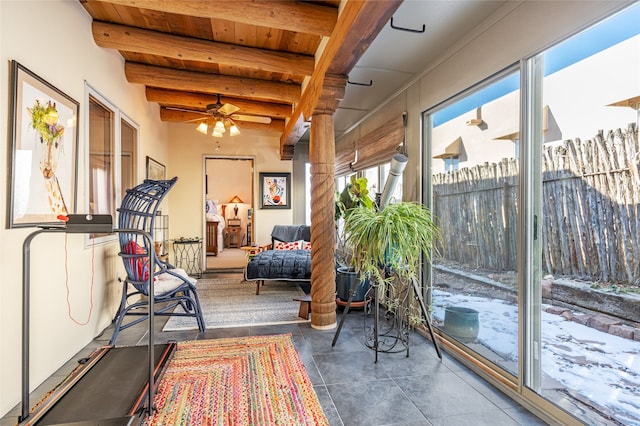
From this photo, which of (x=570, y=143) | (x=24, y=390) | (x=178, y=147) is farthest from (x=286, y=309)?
(x=178, y=147)

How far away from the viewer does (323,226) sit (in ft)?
10.5

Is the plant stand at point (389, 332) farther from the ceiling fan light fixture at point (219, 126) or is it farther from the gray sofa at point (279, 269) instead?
the ceiling fan light fixture at point (219, 126)

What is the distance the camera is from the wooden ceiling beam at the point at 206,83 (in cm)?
391

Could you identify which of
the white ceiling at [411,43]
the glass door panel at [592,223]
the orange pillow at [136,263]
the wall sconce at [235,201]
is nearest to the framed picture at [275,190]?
the white ceiling at [411,43]

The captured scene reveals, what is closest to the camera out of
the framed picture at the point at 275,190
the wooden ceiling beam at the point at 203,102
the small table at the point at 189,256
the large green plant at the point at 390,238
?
the large green plant at the point at 390,238

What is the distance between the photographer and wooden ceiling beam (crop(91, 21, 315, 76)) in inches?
121

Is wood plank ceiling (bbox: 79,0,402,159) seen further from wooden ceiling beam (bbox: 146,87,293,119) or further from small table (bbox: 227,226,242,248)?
small table (bbox: 227,226,242,248)

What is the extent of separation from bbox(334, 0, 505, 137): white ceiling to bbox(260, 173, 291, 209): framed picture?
9.54 feet

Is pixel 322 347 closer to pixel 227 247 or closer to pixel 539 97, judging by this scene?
pixel 539 97

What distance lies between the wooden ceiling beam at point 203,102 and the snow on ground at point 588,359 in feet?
14.0

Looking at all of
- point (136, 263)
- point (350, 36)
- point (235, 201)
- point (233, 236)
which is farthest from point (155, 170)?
point (235, 201)

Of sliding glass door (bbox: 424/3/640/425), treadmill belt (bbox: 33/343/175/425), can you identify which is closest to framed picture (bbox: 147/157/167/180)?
treadmill belt (bbox: 33/343/175/425)

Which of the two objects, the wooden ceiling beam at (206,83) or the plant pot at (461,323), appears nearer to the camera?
the plant pot at (461,323)

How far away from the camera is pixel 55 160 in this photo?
239 cm
